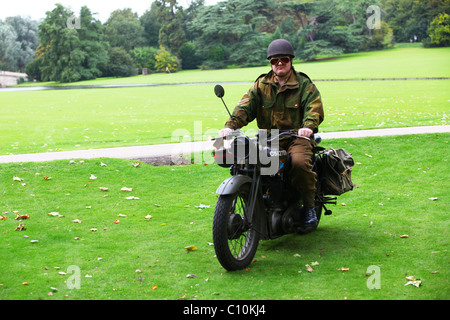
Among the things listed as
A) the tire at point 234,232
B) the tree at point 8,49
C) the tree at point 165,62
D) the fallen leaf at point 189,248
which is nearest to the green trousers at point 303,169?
the tire at point 234,232

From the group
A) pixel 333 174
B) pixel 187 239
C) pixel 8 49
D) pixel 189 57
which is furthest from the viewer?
pixel 8 49

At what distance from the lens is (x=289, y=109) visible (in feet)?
18.9

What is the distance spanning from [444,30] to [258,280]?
7008cm

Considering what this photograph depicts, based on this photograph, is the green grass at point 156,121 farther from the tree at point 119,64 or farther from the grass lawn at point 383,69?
the tree at point 119,64

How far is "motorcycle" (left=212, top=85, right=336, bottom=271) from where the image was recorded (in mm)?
4913

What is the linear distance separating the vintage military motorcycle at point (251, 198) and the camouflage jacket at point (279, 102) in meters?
0.25

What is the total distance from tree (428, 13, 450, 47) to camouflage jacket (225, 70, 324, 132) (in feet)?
221

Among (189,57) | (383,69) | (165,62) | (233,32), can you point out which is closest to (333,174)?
(383,69)

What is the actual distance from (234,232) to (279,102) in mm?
1581

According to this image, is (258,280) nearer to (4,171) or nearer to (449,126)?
(4,171)

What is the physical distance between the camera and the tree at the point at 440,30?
66644 mm

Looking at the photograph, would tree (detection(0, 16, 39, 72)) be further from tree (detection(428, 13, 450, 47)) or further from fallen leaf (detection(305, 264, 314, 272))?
fallen leaf (detection(305, 264, 314, 272))

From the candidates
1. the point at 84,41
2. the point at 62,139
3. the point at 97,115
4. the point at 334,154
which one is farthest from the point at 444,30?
the point at 334,154

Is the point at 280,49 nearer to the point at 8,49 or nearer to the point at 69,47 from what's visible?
the point at 69,47
